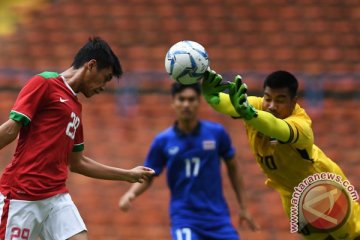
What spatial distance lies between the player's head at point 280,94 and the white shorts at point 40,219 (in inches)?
60.8

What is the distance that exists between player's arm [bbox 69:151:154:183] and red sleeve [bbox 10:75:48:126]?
640mm

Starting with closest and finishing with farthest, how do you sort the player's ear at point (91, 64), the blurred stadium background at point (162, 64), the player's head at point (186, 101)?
→ the player's ear at point (91, 64) → the player's head at point (186, 101) → the blurred stadium background at point (162, 64)

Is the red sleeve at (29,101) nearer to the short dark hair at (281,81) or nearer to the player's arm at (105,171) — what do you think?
the player's arm at (105,171)

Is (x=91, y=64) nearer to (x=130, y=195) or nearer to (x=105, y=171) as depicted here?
(x=105, y=171)

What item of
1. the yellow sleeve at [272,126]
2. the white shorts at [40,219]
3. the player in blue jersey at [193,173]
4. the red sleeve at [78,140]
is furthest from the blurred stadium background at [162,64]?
the yellow sleeve at [272,126]

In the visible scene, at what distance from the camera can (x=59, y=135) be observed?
18.0ft

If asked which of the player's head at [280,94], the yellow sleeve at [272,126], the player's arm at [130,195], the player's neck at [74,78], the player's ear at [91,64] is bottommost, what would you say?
the player's arm at [130,195]

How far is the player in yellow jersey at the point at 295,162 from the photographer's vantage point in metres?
5.78

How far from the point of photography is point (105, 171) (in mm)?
5902

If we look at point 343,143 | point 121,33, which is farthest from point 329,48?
point 121,33

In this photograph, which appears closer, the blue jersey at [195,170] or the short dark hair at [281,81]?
the short dark hair at [281,81]

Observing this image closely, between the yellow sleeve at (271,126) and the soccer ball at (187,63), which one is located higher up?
the soccer ball at (187,63)

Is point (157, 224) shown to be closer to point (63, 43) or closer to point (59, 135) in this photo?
point (63, 43)

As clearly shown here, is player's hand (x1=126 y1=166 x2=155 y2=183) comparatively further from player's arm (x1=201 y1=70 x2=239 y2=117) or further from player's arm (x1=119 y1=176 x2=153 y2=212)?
player's arm (x1=119 y1=176 x2=153 y2=212)
